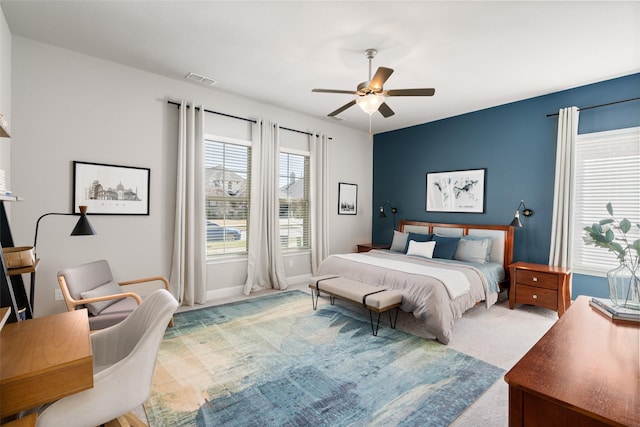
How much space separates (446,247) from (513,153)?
1753 millimetres

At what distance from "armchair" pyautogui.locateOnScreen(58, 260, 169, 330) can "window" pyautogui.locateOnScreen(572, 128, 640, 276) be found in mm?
5293

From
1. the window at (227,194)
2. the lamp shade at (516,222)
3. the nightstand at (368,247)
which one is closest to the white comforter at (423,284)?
the lamp shade at (516,222)

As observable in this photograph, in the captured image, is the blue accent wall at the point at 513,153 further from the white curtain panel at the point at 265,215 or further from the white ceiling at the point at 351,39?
the white curtain panel at the point at 265,215

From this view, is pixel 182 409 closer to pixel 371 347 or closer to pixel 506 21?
pixel 371 347

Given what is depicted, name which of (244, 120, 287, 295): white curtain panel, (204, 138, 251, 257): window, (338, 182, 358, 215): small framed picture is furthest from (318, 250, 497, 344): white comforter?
(338, 182, 358, 215): small framed picture

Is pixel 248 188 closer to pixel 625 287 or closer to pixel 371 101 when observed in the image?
pixel 371 101

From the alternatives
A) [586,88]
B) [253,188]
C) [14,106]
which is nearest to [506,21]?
[586,88]

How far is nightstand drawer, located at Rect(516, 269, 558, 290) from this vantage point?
12.3 ft

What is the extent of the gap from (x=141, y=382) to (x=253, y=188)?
346cm

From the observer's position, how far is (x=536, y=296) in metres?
3.88

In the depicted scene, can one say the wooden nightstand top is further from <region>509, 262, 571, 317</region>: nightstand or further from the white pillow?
the white pillow

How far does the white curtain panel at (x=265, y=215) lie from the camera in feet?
15.5

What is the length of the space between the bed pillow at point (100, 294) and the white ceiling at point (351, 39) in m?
2.45

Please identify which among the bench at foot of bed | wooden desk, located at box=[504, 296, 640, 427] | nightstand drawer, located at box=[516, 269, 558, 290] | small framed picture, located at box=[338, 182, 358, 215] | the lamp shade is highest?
small framed picture, located at box=[338, 182, 358, 215]
